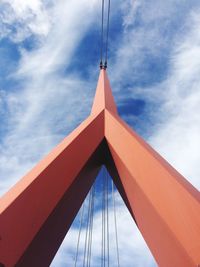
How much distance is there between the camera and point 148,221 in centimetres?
654

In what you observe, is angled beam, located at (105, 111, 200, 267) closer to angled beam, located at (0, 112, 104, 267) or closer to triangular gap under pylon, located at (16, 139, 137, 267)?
triangular gap under pylon, located at (16, 139, 137, 267)

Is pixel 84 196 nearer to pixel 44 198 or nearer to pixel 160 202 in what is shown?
pixel 44 198

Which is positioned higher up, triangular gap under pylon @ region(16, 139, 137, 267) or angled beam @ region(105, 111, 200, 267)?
triangular gap under pylon @ region(16, 139, 137, 267)

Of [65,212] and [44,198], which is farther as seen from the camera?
[65,212]

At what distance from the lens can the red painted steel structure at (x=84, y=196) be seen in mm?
5379

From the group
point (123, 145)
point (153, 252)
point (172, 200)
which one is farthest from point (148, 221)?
point (123, 145)

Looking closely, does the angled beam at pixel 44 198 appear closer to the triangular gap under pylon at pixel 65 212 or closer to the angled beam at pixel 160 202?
the triangular gap under pylon at pixel 65 212

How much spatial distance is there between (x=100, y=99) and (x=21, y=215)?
568 cm

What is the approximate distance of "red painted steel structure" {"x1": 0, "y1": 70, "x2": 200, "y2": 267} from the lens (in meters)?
5.38

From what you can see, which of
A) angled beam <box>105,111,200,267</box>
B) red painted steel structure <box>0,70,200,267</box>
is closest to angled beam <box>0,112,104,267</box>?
red painted steel structure <box>0,70,200,267</box>

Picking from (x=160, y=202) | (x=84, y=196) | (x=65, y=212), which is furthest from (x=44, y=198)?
(x=84, y=196)

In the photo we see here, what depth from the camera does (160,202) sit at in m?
5.98

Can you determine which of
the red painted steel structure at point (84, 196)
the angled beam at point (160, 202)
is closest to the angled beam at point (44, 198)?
the red painted steel structure at point (84, 196)

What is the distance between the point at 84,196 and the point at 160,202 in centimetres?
320
